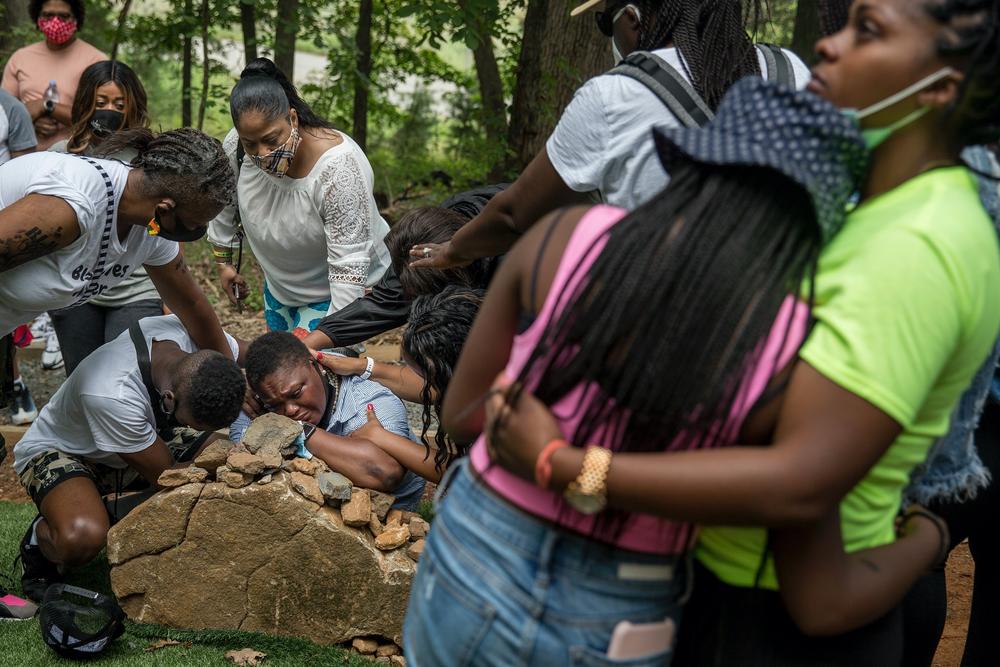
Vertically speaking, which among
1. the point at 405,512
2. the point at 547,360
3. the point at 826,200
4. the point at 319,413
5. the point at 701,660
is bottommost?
the point at 405,512

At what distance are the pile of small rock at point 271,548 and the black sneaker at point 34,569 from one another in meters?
0.47

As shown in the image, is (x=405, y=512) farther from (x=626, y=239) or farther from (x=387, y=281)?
(x=626, y=239)

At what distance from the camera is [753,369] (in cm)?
143

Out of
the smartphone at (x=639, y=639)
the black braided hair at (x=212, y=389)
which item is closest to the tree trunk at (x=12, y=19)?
the black braided hair at (x=212, y=389)

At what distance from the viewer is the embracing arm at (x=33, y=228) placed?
3338 mm

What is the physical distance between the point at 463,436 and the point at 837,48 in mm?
867

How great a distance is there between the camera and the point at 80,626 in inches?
141

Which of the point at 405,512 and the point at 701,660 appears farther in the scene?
the point at 405,512

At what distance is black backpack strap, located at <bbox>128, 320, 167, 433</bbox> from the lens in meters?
4.09

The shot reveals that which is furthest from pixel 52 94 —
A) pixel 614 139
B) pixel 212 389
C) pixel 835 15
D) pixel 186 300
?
pixel 835 15

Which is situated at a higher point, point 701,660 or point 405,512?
point 701,660

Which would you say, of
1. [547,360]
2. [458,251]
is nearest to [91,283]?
[458,251]

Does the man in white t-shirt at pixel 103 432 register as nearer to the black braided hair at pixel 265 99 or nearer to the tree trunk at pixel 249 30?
the black braided hair at pixel 265 99

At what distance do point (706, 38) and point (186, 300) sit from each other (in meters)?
2.68
